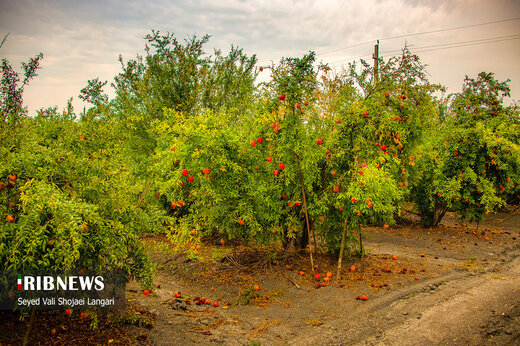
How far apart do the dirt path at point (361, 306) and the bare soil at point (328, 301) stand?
0.02 meters

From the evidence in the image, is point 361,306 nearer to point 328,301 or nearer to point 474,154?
point 328,301

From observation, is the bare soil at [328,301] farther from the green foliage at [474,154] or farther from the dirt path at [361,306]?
the green foliage at [474,154]

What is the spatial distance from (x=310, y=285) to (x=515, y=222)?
12.8 m

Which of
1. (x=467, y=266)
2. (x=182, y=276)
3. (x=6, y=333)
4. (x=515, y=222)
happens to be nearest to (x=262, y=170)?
(x=182, y=276)

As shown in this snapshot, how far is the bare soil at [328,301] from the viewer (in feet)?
15.5

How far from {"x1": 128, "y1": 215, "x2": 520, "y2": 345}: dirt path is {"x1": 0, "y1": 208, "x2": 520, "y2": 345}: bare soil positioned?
0.05 ft

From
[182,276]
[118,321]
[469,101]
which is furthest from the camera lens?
[469,101]

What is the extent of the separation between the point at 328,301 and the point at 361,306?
0.57 metres

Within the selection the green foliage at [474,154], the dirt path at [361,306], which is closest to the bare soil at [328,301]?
the dirt path at [361,306]

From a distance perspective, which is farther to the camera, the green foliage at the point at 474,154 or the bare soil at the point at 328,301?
the green foliage at the point at 474,154

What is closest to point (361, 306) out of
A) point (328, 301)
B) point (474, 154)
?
point (328, 301)

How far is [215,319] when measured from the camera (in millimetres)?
5539

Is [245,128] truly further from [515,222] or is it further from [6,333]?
[515,222]

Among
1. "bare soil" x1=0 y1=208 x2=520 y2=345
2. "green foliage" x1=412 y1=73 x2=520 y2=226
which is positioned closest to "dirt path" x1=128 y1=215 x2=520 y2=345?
"bare soil" x1=0 y1=208 x2=520 y2=345
